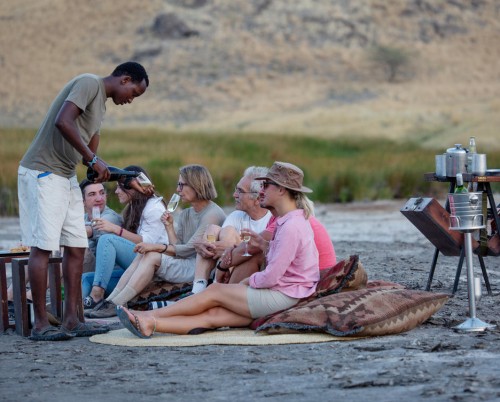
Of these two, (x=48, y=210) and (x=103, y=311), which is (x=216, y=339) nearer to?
(x=48, y=210)

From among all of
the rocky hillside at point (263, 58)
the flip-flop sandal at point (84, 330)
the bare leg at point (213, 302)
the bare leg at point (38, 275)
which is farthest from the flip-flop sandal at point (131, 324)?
the rocky hillside at point (263, 58)

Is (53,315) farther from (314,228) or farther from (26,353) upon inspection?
(314,228)

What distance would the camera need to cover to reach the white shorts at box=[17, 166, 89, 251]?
21.4 ft

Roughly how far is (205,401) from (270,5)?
5474 cm

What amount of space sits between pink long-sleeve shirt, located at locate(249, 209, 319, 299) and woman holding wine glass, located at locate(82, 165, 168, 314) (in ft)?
5.24

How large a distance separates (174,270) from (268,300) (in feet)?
4.31

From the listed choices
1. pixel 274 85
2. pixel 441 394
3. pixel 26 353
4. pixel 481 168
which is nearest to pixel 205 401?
pixel 441 394

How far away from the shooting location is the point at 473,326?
6.42 m

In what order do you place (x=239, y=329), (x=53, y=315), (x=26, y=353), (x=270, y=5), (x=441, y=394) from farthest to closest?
1. (x=270, y=5)
2. (x=53, y=315)
3. (x=239, y=329)
4. (x=26, y=353)
5. (x=441, y=394)

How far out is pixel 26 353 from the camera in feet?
20.7

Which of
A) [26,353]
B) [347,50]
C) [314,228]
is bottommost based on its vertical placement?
[26,353]

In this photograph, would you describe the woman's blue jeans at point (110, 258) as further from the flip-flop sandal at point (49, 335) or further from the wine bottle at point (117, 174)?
the flip-flop sandal at point (49, 335)

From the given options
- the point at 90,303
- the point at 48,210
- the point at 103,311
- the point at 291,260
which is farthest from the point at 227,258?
the point at 90,303

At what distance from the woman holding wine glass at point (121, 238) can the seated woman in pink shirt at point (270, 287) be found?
134cm
